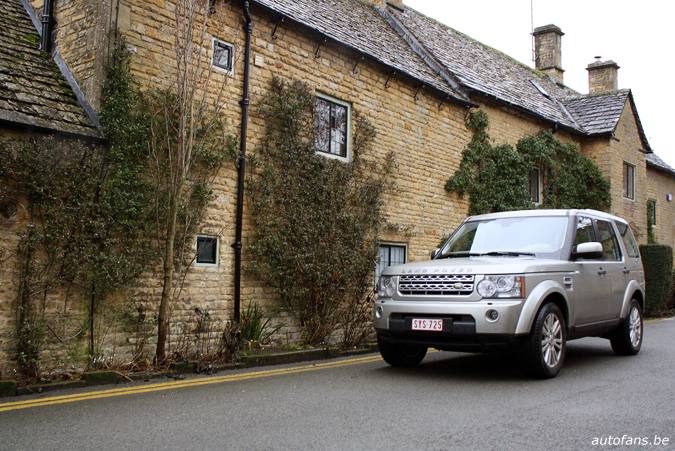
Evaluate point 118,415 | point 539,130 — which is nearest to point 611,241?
point 118,415

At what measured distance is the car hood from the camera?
6.25 metres

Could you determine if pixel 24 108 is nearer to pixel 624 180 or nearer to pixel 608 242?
pixel 608 242

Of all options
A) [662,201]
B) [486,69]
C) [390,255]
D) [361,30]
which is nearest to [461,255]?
[390,255]

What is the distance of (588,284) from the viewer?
284 inches

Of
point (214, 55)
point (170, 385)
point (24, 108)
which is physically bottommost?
point (170, 385)

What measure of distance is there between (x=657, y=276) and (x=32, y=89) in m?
16.3

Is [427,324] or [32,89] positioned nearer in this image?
[427,324]

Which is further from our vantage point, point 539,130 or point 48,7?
point 539,130

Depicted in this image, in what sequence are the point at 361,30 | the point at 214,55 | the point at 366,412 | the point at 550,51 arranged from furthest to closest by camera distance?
the point at 550,51, the point at 361,30, the point at 214,55, the point at 366,412

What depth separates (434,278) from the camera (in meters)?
6.61

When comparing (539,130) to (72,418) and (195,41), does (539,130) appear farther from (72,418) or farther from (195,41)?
(72,418)

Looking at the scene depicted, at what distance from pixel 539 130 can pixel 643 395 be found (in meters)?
14.0

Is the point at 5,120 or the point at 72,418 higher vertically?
the point at 5,120

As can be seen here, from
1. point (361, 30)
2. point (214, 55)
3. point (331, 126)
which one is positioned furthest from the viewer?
point (361, 30)
